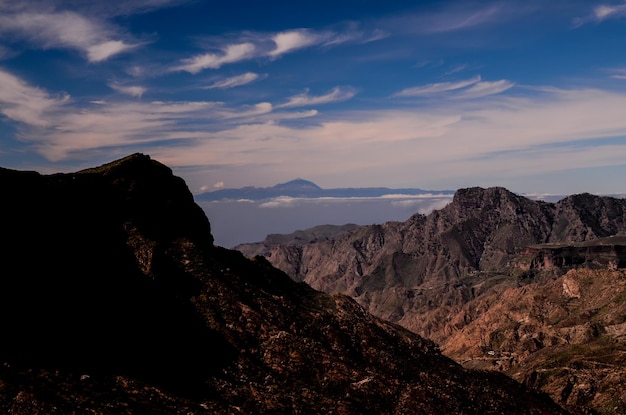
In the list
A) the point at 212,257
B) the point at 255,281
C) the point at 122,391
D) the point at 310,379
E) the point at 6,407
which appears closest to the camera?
the point at 6,407

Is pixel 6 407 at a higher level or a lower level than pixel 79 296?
lower

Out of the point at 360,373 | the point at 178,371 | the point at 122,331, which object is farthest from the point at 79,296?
the point at 360,373

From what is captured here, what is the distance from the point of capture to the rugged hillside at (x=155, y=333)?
190 ft

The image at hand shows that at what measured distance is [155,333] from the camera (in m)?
73.9

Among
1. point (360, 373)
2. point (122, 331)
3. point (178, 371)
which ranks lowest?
point (360, 373)

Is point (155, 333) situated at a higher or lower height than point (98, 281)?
lower

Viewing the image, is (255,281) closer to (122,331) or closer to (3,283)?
(122,331)

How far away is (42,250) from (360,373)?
51.7 metres

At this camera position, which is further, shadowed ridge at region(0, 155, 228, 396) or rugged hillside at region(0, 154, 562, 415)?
shadowed ridge at region(0, 155, 228, 396)

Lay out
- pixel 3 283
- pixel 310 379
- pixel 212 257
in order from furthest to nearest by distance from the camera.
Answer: pixel 212 257, pixel 310 379, pixel 3 283

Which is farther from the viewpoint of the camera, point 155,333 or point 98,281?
point 98,281

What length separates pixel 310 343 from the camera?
8644 centimetres

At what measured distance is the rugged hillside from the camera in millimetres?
58000

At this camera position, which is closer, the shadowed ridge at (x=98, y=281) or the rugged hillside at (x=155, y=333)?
the rugged hillside at (x=155, y=333)
